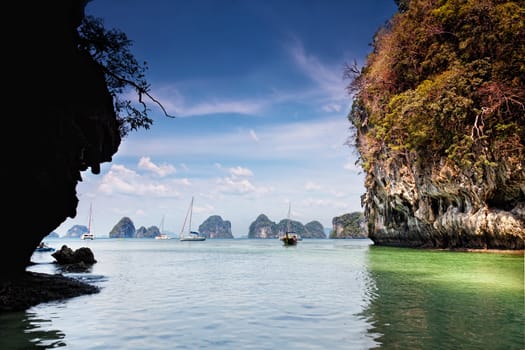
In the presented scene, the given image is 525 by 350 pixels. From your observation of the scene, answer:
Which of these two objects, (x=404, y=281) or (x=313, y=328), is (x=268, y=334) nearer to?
(x=313, y=328)

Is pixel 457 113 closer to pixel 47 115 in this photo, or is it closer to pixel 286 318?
pixel 286 318

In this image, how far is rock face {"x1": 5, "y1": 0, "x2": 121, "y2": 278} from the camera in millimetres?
8898

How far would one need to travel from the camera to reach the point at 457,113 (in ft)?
79.2

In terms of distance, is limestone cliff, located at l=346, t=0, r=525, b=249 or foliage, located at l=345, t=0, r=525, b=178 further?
limestone cliff, located at l=346, t=0, r=525, b=249

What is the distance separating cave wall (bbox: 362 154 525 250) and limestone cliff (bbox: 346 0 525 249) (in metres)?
0.08

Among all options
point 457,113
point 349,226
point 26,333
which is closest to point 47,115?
point 26,333

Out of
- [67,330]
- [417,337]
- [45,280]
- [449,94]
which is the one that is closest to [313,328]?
[417,337]

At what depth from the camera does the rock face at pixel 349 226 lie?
17450 centimetres

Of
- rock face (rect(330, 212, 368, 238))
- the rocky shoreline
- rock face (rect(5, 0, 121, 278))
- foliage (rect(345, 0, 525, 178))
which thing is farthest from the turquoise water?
rock face (rect(330, 212, 368, 238))

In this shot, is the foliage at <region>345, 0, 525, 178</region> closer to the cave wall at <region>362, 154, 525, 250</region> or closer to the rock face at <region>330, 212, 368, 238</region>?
the cave wall at <region>362, 154, 525, 250</region>

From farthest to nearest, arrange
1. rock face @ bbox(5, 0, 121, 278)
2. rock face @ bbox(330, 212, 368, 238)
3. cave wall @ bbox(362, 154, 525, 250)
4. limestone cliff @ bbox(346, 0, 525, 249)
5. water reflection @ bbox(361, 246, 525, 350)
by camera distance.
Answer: rock face @ bbox(330, 212, 368, 238) → cave wall @ bbox(362, 154, 525, 250) → limestone cliff @ bbox(346, 0, 525, 249) → rock face @ bbox(5, 0, 121, 278) → water reflection @ bbox(361, 246, 525, 350)

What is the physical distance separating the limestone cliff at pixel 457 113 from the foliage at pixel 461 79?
2.4 inches

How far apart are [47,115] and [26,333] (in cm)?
543

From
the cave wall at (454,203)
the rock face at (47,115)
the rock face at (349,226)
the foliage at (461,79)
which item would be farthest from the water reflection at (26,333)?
the rock face at (349,226)
